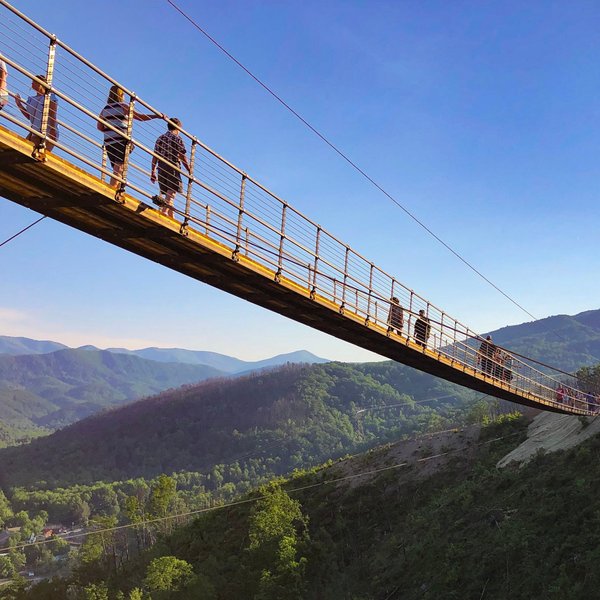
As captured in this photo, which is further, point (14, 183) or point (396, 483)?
point (396, 483)

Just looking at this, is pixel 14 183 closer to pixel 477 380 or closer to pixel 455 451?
pixel 477 380

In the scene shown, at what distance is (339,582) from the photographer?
28.8m

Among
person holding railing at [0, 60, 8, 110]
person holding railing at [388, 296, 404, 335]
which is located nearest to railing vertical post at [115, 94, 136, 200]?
person holding railing at [0, 60, 8, 110]

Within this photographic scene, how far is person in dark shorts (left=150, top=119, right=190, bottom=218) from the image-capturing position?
8242 millimetres

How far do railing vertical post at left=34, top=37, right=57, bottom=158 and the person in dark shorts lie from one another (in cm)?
201

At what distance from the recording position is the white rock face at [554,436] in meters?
24.1

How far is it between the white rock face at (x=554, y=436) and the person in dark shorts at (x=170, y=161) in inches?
880

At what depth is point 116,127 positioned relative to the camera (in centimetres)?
734

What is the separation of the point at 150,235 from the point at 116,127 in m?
1.77

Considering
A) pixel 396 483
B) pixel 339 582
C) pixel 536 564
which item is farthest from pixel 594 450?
pixel 396 483

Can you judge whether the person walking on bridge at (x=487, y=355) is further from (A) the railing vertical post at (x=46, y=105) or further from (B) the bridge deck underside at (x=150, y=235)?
(A) the railing vertical post at (x=46, y=105)

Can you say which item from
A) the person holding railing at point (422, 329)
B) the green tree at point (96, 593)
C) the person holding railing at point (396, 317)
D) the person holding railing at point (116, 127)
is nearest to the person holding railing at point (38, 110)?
the person holding railing at point (116, 127)

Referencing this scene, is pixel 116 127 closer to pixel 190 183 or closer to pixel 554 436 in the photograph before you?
pixel 190 183

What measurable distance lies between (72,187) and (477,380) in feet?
48.3
